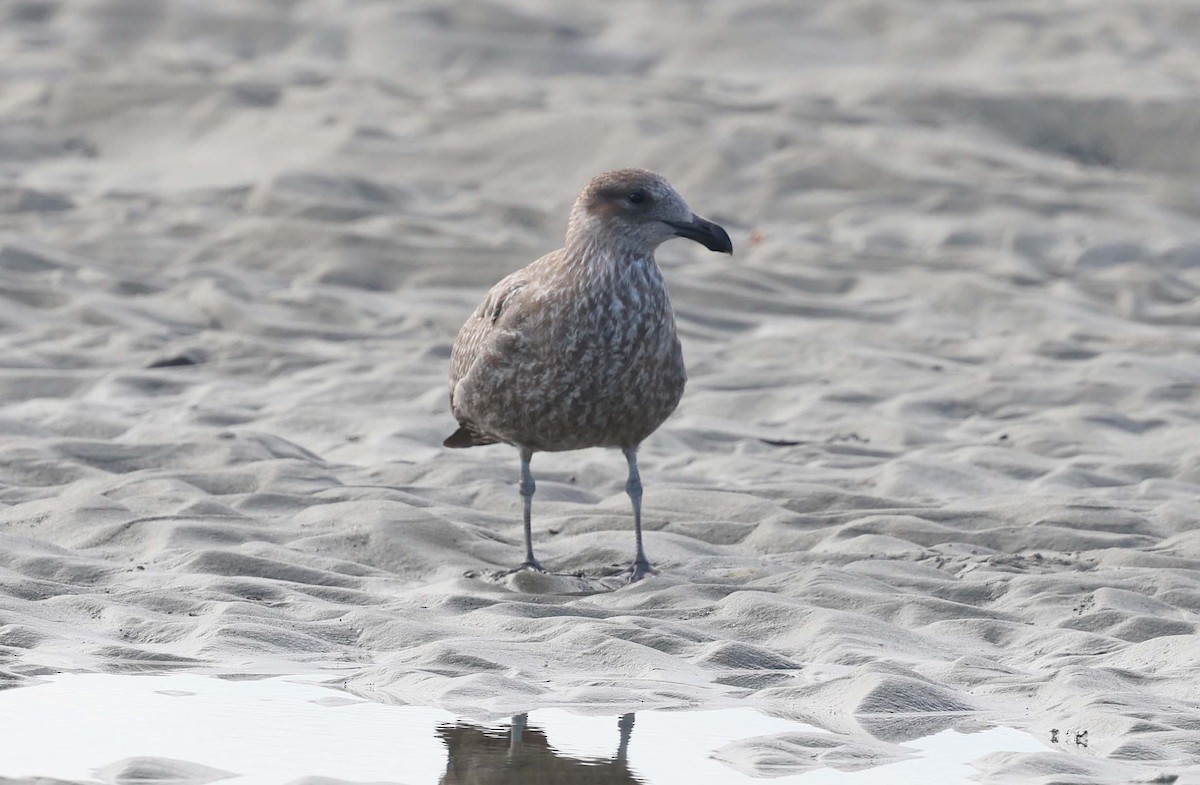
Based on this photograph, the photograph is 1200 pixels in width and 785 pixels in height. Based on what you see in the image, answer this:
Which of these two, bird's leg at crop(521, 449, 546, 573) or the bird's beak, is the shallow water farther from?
the bird's beak

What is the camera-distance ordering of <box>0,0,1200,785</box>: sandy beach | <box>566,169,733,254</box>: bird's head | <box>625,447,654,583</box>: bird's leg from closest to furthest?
<box>0,0,1200,785</box>: sandy beach
<box>625,447,654,583</box>: bird's leg
<box>566,169,733,254</box>: bird's head

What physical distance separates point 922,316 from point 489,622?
5827 millimetres

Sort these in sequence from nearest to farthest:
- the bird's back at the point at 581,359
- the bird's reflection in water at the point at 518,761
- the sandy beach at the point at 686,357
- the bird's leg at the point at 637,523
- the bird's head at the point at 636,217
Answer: the bird's reflection in water at the point at 518,761 < the sandy beach at the point at 686,357 < the bird's leg at the point at 637,523 < the bird's back at the point at 581,359 < the bird's head at the point at 636,217

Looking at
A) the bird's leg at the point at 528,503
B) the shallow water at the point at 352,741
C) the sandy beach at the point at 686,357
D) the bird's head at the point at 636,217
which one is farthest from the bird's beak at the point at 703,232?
the shallow water at the point at 352,741

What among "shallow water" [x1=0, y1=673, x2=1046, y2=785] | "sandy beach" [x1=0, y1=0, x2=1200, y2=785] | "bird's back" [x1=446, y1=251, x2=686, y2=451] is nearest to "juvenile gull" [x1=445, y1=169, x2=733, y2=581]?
"bird's back" [x1=446, y1=251, x2=686, y2=451]

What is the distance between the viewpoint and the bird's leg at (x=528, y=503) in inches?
249

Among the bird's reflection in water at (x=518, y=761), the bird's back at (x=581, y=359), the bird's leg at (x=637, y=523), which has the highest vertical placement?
the bird's back at (x=581, y=359)

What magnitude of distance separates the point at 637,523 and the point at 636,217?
42.4 inches

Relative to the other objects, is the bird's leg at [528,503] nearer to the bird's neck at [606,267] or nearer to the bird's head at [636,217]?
the bird's neck at [606,267]

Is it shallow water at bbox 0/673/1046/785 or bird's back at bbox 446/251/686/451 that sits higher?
bird's back at bbox 446/251/686/451

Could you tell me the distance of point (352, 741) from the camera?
4.52 m

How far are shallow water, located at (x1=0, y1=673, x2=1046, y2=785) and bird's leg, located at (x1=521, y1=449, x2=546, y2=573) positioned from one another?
1.45 m

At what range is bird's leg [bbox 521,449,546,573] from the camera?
6.33m

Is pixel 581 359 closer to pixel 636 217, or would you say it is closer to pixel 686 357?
pixel 636 217
